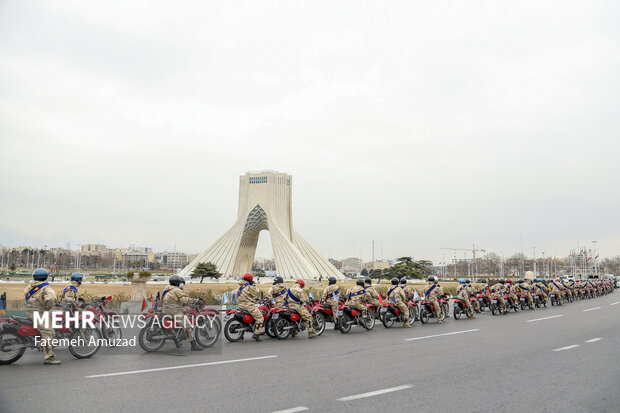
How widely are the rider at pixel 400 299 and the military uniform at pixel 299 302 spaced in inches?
136

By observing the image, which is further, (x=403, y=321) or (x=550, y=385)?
(x=403, y=321)

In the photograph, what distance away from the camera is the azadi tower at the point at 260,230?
52531 millimetres

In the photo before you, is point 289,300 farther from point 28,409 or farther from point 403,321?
point 28,409

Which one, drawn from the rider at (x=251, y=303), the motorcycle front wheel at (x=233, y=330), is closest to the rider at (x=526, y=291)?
the rider at (x=251, y=303)

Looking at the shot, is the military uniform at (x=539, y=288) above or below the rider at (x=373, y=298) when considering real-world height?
below

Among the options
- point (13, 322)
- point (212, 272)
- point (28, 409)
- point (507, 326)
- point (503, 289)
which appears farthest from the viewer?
point (212, 272)

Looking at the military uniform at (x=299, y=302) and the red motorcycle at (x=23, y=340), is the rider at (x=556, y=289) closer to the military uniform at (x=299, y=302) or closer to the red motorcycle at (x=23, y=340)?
the military uniform at (x=299, y=302)

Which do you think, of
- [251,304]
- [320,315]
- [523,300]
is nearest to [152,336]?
[251,304]

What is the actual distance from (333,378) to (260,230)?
187ft

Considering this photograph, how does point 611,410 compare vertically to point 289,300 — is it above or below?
below

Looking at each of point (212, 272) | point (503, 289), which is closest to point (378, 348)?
point (503, 289)

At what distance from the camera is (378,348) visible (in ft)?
30.2

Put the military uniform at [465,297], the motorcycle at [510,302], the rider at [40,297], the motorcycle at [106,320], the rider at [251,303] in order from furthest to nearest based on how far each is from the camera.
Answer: the motorcycle at [510,302] → the military uniform at [465,297] → the rider at [251,303] → the motorcycle at [106,320] → the rider at [40,297]

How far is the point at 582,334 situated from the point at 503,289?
692 centimetres
